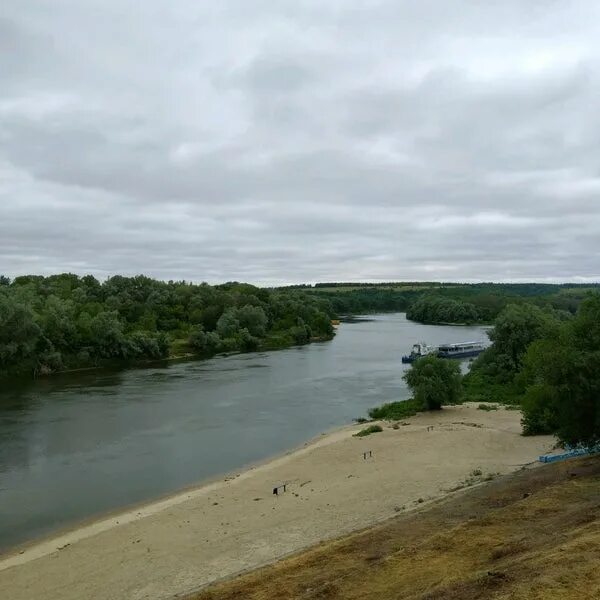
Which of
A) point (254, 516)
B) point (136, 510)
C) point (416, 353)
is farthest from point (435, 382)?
point (416, 353)

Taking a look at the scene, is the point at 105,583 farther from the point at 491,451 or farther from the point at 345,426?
the point at 345,426

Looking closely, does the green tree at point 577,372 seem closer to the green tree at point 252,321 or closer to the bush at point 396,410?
the bush at point 396,410

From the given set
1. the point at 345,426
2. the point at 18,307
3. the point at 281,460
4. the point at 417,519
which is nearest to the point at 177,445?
the point at 281,460

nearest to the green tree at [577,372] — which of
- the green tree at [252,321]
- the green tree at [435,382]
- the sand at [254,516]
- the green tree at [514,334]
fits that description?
the sand at [254,516]

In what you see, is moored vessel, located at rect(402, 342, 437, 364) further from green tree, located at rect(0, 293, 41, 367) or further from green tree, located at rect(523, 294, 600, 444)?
green tree, located at rect(523, 294, 600, 444)

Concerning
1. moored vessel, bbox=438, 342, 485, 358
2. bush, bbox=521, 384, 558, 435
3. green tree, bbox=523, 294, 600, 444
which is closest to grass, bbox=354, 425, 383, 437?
bush, bbox=521, 384, 558, 435
